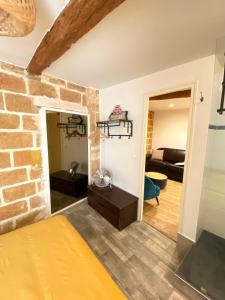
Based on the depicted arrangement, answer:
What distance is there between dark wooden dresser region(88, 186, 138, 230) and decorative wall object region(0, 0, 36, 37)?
6.78ft

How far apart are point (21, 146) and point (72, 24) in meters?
1.50

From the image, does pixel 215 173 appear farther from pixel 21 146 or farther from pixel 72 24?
pixel 21 146

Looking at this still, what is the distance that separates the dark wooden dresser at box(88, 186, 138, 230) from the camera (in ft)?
6.82

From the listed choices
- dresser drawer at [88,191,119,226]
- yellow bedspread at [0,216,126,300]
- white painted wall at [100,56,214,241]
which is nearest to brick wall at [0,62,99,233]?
yellow bedspread at [0,216,126,300]

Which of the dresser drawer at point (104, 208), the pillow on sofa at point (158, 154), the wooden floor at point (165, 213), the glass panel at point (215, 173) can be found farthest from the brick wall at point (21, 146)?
the pillow on sofa at point (158, 154)

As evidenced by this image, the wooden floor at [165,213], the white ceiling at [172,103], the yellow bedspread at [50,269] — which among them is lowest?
the wooden floor at [165,213]

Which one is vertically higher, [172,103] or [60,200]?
[172,103]

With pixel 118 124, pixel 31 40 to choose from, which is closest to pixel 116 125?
pixel 118 124

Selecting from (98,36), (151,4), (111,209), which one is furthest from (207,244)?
(98,36)

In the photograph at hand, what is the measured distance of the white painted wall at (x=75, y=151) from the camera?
2635 mm

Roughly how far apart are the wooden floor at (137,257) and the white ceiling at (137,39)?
230 cm

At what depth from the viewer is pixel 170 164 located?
4.28m

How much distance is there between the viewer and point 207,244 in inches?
64.4

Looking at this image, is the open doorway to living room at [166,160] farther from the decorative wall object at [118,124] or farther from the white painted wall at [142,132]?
the decorative wall object at [118,124]
